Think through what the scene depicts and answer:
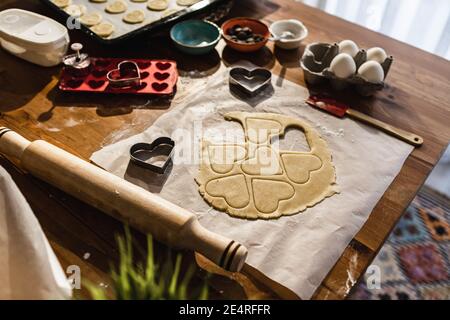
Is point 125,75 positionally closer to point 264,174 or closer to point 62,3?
point 62,3

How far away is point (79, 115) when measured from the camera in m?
1.05

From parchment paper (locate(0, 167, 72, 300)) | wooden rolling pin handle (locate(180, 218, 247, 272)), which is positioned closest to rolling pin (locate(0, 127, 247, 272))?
wooden rolling pin handle (locate(180, 218, 247, 272))

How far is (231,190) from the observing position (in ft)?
2.97

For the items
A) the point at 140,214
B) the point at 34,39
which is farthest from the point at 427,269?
the point at 34,39

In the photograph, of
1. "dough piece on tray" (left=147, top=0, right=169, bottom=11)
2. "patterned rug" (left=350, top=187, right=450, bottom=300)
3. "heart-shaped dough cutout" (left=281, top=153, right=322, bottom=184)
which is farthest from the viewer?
"patterned rug" (left=350, top=187, right=450, bottom=300)

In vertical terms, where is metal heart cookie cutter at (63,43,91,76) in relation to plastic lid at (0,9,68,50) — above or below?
below

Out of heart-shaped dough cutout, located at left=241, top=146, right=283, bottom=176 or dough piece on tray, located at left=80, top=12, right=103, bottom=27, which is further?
dough piece on tray, located at left=80, top=12, right=103, bottom=27

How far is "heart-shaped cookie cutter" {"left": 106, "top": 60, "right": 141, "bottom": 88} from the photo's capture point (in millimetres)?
1084

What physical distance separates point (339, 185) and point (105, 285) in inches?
19.5

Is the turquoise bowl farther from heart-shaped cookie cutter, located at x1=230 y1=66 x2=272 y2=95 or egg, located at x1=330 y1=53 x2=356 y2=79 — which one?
egg, located at x1=330 y1=53 x2=356 y2=79

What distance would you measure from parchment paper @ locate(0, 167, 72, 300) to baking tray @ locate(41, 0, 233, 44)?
0.57 metres

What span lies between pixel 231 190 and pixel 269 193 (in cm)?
8

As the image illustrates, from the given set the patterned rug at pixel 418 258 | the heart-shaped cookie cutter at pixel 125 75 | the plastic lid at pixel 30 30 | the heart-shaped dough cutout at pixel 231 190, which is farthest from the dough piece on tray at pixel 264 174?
the patterned rug at pixel 418 258

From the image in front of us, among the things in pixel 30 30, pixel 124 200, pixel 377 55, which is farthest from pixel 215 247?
pixel 30 30
